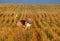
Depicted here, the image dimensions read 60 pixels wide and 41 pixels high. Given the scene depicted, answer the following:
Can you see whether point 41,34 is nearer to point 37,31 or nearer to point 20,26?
point 37,31

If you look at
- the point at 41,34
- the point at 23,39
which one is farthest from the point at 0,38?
the point at 41,34

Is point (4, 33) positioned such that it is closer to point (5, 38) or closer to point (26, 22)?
point (5, 38)

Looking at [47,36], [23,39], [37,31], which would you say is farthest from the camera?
[37,31]

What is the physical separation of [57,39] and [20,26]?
4.03 m

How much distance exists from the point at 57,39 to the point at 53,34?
4.19 ft

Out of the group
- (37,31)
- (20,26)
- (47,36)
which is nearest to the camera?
(47,36)

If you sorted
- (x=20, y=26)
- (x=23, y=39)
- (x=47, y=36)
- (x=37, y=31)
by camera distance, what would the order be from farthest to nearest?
1. (x=20, y=26)
2. (x=37, y=31)
3. (x=47, y=36)
4. (x=23, y=39)

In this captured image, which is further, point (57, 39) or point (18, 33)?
point (18, 33)

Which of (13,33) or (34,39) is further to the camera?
(13,33)

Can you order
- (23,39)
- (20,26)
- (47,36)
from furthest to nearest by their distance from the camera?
1. (20,26)
2. (47,36)
3. (23,39)

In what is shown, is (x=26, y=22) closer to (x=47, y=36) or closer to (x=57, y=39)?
(x=47, y=36)

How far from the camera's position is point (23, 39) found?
1170 cm

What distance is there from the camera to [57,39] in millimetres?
11773

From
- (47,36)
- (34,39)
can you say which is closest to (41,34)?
(47,36)
